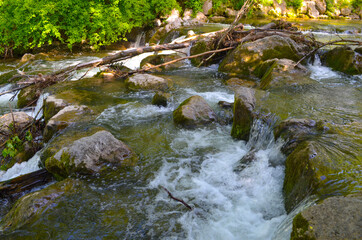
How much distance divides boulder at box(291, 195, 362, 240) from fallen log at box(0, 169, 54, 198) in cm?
401

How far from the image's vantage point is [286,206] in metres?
3.12

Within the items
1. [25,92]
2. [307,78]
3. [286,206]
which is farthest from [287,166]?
[25,92]

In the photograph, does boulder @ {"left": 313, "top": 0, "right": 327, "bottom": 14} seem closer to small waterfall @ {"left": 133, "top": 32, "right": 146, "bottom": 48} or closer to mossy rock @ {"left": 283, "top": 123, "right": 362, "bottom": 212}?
small waterfall @ {"left": 133, "top": 32, "right": 146, "bottom": 48}

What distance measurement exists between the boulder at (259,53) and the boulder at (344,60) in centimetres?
99

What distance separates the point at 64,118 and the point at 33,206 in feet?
9.29

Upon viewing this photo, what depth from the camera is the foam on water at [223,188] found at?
307cm

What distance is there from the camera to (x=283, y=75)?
679cm

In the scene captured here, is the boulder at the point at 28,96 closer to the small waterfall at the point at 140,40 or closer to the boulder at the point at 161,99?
the boulder at the point at 161,99

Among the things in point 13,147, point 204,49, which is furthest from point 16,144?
point 204,49

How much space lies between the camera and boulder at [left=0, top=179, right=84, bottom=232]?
10.3ft

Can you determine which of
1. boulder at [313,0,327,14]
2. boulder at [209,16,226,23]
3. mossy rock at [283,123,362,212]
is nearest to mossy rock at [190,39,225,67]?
mossy rock at [283,123,362,212]

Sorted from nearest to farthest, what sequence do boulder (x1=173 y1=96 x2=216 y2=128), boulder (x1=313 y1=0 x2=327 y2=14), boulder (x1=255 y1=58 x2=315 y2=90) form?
boulder (x1=173 y1=96 x2=216 y2=128) < boulder (x1=255 y1=58 x2=315 y2=90) < boulder (x1=313 y1=0 x2=327 y2=14)

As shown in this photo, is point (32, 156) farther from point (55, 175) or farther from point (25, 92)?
point (25, 92)

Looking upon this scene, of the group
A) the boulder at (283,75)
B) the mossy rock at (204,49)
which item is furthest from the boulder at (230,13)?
the boulder at (283,75)
